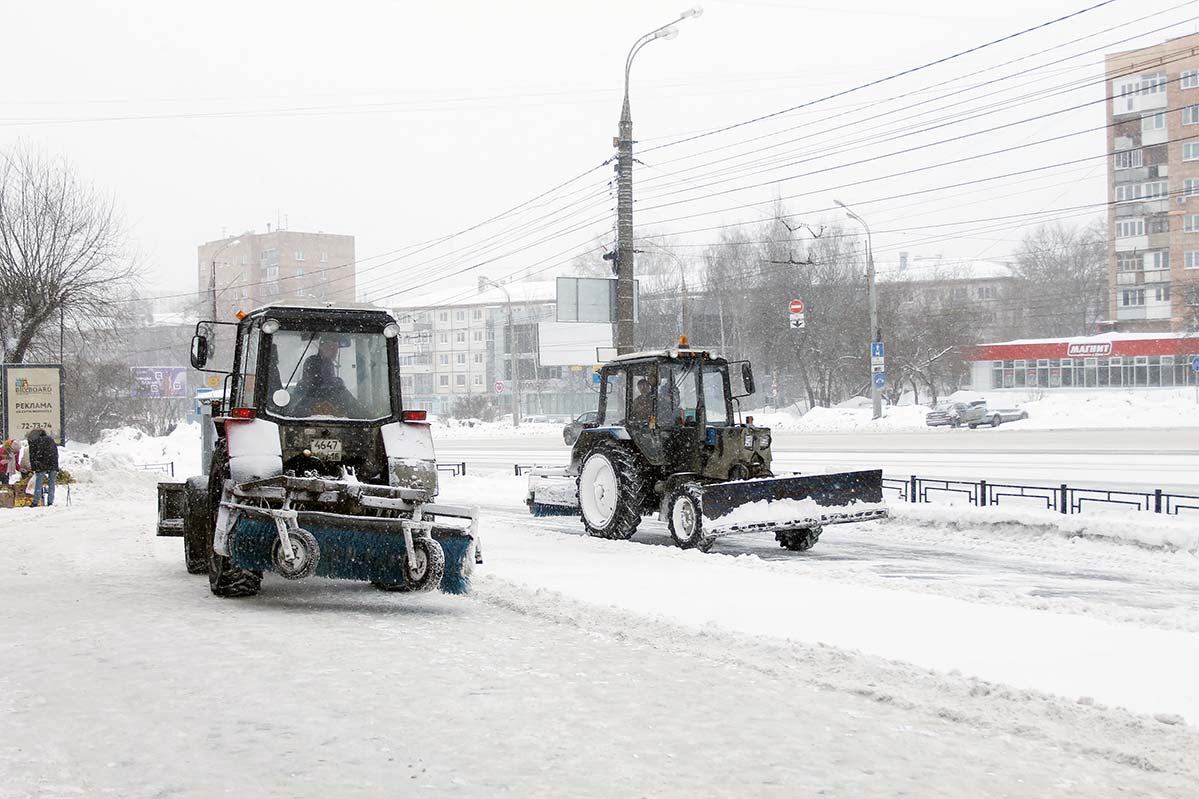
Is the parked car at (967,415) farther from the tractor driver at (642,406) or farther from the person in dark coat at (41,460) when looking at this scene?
the tractor driver at (642,406)

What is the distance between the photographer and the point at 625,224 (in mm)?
20359

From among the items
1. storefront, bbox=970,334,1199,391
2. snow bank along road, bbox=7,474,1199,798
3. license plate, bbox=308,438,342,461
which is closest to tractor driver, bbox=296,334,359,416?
license plate, bbox=308,438,342,461

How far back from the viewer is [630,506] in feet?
47.1

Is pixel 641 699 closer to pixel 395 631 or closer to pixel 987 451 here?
pixel 395 631

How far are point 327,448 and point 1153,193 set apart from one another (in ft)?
255

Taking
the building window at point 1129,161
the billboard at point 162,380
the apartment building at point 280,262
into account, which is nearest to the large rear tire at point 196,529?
the billboard at point 162,380

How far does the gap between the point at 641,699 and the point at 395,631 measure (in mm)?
2670

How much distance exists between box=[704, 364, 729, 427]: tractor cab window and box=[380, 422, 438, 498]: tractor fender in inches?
199

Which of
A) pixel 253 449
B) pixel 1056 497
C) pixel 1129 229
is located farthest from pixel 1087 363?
pixel 253 449

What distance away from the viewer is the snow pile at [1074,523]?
13.7 m

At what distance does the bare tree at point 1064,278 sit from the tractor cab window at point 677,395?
74866 millimetres

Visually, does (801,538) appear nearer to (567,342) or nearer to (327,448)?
(327,448)

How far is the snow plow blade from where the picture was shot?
13.1 m

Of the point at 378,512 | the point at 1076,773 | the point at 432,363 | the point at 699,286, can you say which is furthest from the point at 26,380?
the point at 432,363
